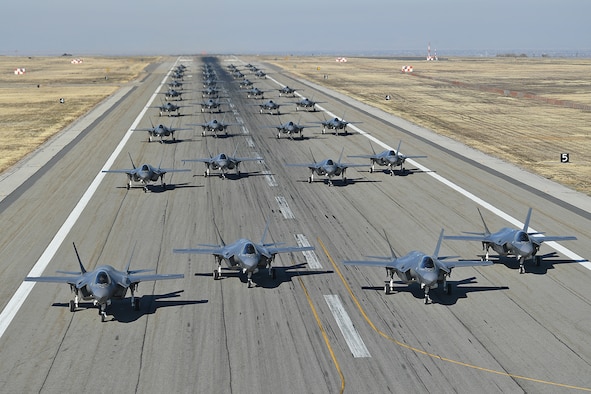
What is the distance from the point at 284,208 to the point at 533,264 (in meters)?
16.1

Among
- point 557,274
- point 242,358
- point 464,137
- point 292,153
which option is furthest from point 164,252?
point 464,137

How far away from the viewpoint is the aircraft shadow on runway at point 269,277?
88.5 ft

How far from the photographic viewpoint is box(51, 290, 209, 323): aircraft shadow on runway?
76.7 feet

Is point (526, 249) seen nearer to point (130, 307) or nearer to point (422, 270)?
point (422, 270)

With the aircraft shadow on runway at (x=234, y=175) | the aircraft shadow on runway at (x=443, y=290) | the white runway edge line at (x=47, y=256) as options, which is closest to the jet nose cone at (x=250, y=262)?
the aircraft shadow on runway at (x=443, y=290)

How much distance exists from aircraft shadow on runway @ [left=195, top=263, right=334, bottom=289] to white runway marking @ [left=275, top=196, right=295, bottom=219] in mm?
8397

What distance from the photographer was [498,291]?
85.8 feet

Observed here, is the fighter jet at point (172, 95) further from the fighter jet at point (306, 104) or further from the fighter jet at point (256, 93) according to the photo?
the fighter jet at point (306, 104)

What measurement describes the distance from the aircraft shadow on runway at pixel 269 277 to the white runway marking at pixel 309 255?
1.59ft

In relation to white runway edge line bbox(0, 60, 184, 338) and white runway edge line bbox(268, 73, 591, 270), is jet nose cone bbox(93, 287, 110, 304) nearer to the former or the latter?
white runway edge line bbox(0, 60, 184, 338)

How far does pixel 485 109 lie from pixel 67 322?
84.8m

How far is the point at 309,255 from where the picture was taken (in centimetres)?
3062

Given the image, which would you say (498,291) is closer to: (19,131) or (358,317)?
(358,317)

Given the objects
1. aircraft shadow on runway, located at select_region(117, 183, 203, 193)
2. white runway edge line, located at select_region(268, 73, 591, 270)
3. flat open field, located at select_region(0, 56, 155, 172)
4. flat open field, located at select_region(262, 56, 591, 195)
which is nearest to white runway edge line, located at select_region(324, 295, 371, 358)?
white runway edge line, located at select_region(268, 73, 591, 270)
